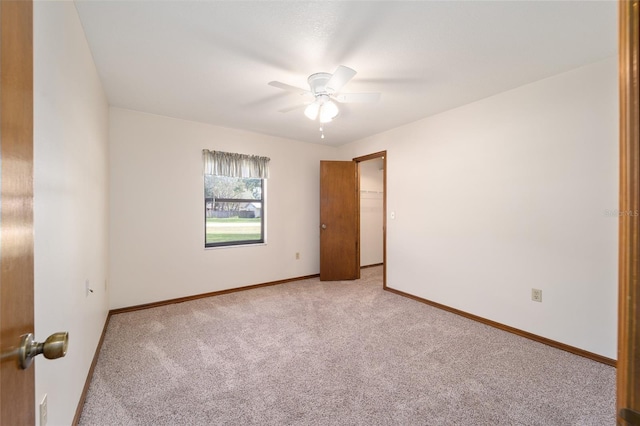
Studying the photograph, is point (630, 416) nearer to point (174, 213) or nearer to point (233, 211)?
point (174, 213)

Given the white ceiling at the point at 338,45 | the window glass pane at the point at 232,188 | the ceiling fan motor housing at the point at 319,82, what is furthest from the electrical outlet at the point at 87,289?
the ceiling fan motor housing at the point at 319,82

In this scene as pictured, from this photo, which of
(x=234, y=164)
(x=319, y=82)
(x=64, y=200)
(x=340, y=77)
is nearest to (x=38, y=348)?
(x=64, y=200)

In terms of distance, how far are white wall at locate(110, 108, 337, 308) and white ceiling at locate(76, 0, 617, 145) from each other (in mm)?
612

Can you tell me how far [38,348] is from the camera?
61 centimetres

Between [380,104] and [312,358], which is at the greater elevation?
[380,104]

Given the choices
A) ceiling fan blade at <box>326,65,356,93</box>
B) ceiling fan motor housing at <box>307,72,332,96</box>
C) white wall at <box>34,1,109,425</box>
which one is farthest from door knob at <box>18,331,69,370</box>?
ceiling fan motor housing at <box>307,72,332,96</box>

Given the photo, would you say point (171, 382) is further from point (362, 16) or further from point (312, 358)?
point (362, 16)

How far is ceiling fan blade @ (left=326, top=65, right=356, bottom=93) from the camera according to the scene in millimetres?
1947

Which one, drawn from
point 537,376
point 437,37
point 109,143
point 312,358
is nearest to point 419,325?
point 537,376

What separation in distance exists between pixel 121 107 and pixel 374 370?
12.6 ft

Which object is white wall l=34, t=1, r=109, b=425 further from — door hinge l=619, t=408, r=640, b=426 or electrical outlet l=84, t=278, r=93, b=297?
door hinge l=619, t=408, r=640, b=426

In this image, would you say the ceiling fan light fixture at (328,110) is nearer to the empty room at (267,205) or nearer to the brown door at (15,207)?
the empty room at (267,205)

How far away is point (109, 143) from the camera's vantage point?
3.12m

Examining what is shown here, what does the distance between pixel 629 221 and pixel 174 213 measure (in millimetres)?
3941
